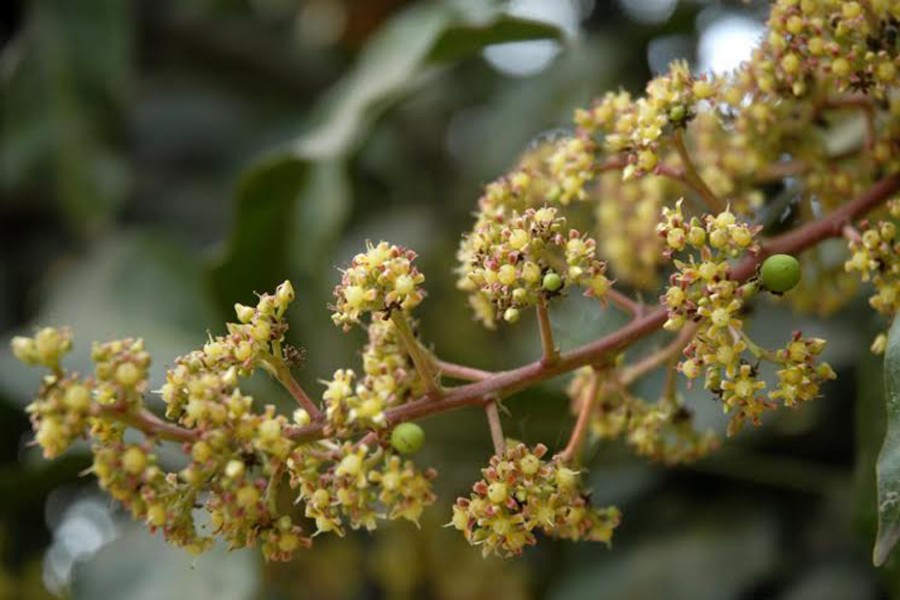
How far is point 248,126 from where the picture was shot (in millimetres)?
3072

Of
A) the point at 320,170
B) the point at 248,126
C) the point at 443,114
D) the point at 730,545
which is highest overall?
the point at 248,126

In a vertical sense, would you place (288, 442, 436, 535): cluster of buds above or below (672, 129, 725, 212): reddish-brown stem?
below

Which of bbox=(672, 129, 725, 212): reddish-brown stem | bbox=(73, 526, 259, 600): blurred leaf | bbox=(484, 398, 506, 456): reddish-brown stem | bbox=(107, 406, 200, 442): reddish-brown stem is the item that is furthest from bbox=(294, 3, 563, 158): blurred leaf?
bbox=(107, 406, 200, 442): reddish-brown stem

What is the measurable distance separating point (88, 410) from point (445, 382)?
43 cm

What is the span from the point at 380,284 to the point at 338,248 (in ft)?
4.89

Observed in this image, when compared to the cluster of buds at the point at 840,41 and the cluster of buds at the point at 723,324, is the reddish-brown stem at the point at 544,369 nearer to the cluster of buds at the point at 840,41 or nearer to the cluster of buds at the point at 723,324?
the cluster of buds at the point at 723,324

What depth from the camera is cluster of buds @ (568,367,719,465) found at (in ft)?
4.23

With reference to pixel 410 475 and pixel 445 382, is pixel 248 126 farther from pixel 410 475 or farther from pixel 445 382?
pixel 410 475

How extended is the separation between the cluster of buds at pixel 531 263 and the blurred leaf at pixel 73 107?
1662 mm

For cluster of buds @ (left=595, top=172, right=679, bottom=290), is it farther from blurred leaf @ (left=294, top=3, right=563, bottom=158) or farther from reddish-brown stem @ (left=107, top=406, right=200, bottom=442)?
reddish-brown stem @ (left=107, top=406, right=200, bottom=442)

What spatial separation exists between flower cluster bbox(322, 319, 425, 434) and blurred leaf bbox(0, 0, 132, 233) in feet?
5.12

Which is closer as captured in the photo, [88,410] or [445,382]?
[88,410]

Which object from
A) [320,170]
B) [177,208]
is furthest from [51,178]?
[320,170]

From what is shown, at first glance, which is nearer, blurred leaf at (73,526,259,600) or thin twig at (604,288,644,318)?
thin twig at (604,288,644,318)
